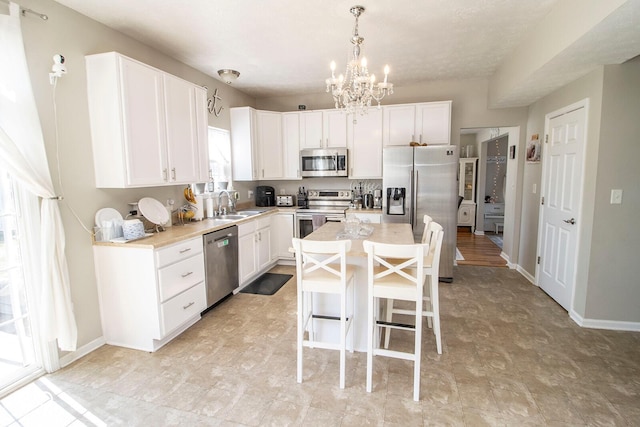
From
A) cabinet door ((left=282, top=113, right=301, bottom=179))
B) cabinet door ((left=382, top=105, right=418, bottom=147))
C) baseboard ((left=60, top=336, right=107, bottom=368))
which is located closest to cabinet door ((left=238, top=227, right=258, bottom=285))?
cabinet door ((left=282, top=113, right=301, bottom=179))

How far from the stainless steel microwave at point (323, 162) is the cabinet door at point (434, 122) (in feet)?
3.66

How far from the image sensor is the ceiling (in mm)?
2371

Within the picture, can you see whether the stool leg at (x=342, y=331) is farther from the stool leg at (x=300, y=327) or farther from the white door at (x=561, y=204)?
the white door at (x=561, y=204)

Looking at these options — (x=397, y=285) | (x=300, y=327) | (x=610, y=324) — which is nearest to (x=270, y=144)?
(x=300, y=327)

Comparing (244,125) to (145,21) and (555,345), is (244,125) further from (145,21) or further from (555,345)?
(555,345)

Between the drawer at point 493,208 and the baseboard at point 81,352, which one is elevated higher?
the drawer at point 493,208

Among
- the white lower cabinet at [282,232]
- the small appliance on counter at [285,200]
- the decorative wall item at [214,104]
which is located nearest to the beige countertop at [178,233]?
the white lower cabinet at [282,232]

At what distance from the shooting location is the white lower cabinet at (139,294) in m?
2.53

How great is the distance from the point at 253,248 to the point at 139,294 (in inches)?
66.0

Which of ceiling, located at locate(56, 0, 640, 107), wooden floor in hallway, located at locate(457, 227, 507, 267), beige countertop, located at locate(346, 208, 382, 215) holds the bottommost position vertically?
wooden floor in hallway, located at locate(457, 227, 507, 267)

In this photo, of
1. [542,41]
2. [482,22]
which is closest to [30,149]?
[482,22]

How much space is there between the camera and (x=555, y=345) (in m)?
2.61

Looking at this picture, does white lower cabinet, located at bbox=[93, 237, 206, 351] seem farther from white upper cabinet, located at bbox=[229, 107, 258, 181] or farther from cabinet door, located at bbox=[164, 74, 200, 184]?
white upper cabinet, located at bbox=[229, 107, 258, 181]

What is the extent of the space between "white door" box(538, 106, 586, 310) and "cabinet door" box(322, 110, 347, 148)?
254 cm
